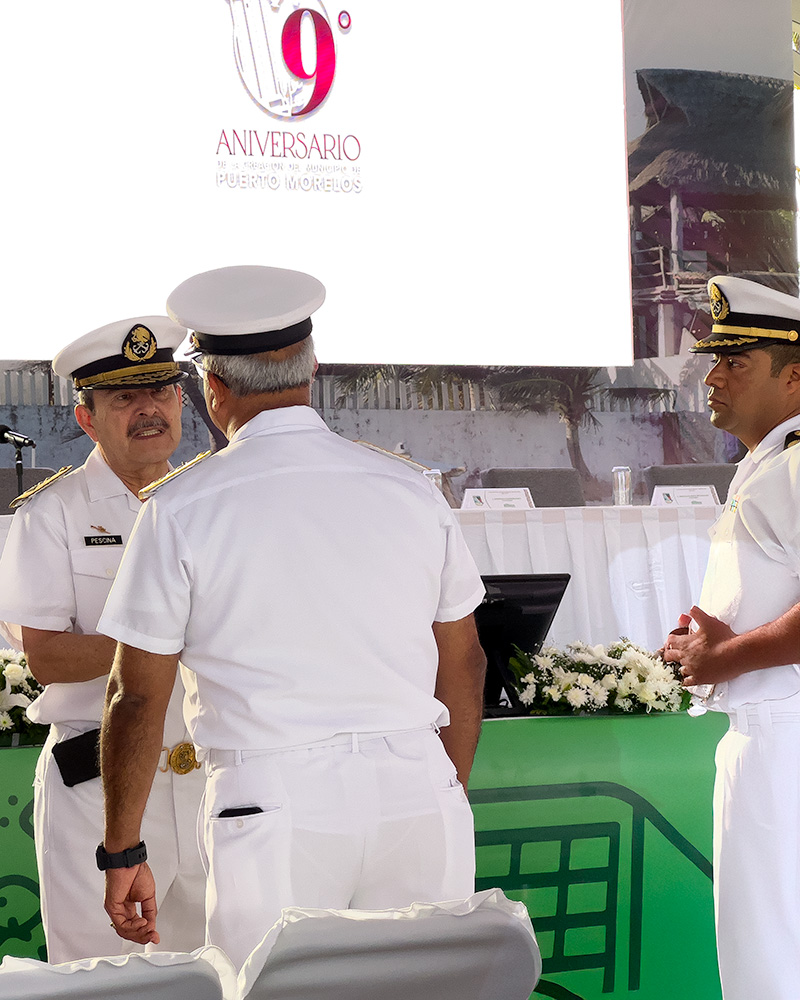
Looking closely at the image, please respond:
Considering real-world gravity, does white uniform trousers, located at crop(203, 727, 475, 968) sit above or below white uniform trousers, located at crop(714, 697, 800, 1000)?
above

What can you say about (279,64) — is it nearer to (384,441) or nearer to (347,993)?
(384,441)

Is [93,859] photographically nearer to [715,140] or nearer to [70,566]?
[70,566]

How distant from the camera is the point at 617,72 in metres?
6.68

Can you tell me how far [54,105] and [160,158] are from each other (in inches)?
22.6

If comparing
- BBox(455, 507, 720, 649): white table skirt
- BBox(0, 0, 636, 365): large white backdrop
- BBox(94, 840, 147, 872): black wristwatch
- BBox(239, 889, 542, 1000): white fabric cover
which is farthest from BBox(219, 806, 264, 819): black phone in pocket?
BBox(0, 0, 636, 365): large white backdrop

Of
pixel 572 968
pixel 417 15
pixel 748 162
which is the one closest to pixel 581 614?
pixel 572 968

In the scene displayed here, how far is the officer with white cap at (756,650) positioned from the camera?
1.98 metres

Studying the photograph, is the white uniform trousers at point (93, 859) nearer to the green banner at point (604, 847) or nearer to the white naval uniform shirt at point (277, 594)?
the white naval uniform shirt at point (277, 594)

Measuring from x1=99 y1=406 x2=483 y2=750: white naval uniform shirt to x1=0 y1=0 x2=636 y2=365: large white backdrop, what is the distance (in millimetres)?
4501

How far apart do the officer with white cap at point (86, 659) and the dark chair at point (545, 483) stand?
3479mm

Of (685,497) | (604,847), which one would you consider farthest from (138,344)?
→ (685,497)

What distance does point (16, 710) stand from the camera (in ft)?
7.15

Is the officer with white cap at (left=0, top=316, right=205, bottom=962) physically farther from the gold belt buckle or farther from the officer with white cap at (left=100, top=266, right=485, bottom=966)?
the officer with white cap at (left=100, top=266, right=485, bottom=966)

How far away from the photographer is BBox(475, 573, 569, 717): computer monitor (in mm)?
2455
